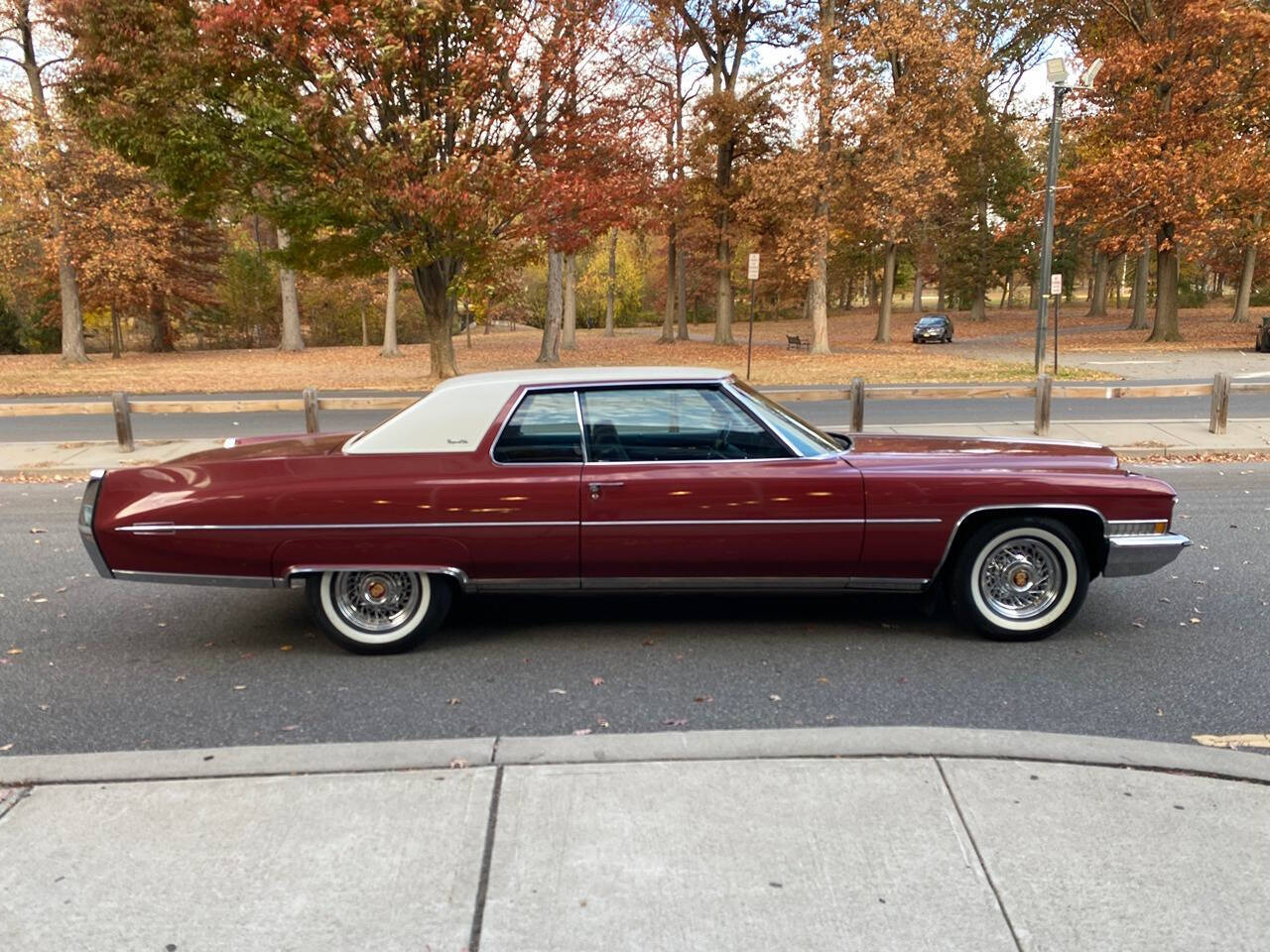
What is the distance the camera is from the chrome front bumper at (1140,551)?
181 inches

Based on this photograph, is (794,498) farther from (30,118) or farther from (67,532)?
(30,118)

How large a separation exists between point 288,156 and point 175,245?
26.8 metres

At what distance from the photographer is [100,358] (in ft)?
119

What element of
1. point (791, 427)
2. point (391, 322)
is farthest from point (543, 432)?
point (391, 322)

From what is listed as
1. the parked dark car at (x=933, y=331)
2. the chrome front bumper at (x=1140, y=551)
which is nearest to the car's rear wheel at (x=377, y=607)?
the chrome front bumper at (x=1140, y=551)

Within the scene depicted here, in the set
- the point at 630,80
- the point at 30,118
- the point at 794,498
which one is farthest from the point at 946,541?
the point at 30,118

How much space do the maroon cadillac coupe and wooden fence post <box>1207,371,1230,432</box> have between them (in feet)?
26.7

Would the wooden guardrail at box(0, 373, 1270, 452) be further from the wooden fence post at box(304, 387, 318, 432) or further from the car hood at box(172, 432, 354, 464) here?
the car hood at box(172, 432, 354, 464)

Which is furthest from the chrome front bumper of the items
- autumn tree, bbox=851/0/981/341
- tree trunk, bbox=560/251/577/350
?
tree trunk, bbox=560/251/577/350

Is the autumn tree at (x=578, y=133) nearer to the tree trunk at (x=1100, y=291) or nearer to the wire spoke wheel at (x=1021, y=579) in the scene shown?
the wire spoke wheel at (x=1021, y=579)

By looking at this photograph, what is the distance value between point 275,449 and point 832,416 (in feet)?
35.6

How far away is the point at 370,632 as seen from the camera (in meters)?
4.71

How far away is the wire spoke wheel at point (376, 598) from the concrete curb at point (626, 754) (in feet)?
3.91

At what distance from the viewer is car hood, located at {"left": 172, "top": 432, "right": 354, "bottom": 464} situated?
486 cm
